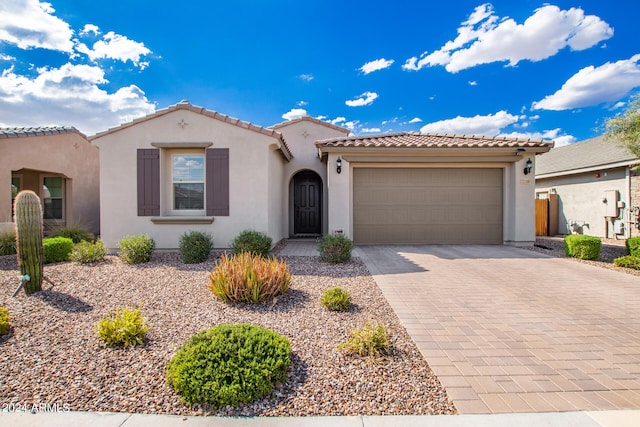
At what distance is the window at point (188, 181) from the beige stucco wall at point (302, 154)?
12.0ft

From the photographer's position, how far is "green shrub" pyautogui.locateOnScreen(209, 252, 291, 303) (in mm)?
4352

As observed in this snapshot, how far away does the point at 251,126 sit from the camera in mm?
8070

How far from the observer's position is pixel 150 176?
812 centimetres

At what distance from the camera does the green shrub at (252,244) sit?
7.18 meters

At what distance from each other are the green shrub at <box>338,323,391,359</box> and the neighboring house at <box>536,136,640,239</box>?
42.7 feet

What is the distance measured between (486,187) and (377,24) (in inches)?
254

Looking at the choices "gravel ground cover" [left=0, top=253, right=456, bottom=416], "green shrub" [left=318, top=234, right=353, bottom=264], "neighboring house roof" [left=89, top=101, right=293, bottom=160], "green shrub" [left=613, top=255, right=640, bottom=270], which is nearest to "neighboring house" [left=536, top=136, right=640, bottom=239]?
"green shrub" [left=613, top=255, right=640, bottom=270]

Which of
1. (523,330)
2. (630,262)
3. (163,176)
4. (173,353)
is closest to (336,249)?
(523,330)

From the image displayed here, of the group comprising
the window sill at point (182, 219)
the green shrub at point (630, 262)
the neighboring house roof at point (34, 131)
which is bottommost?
the green shrub at point (630, 262)

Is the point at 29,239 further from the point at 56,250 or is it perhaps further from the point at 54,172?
the point at 54,172

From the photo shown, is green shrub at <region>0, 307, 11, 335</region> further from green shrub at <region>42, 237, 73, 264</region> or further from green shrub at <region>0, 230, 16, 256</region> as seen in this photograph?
green shrub at <region>0, 230, 16, 256</region>

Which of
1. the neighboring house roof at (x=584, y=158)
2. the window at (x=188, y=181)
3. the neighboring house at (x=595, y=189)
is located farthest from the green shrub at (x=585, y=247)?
the window at (x=188, y=181)

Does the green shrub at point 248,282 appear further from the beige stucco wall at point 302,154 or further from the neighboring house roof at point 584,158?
the neighboring house roof at point 584,158

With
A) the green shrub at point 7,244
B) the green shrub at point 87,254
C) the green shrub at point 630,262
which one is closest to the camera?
the green shrub at point 630,262
